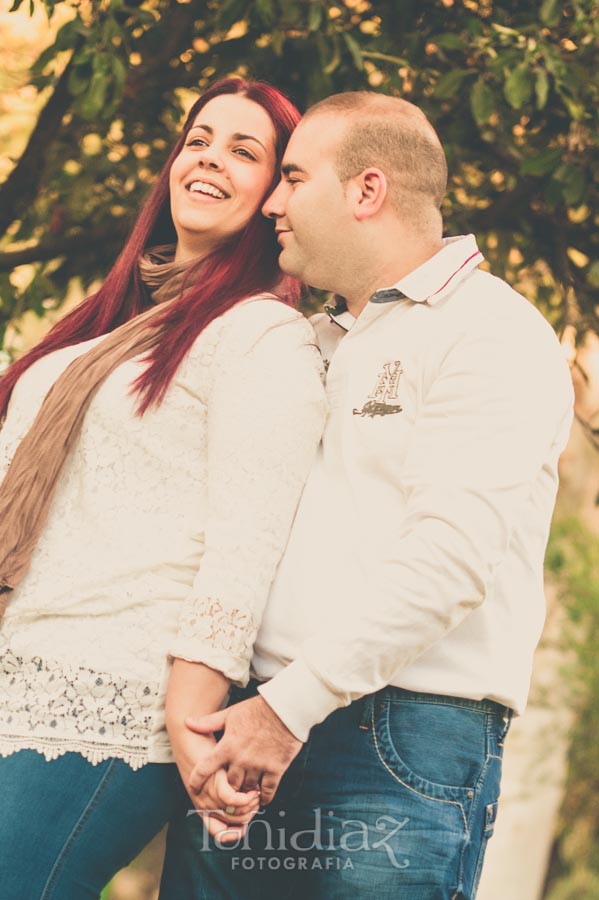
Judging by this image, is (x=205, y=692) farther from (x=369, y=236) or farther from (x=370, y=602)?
(x=369, y=236)

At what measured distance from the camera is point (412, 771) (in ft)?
6.11

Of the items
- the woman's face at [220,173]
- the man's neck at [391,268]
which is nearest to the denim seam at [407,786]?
the man's neck at [391,268]

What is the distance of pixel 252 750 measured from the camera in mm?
1771

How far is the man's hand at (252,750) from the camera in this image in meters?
1.77

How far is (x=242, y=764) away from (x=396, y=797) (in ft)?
0.88

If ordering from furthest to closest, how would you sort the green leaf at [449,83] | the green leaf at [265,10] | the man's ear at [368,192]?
1. the green leaf at [449,83]
2. the green leaf at [265,10]
3. the man's ear at [368,192]

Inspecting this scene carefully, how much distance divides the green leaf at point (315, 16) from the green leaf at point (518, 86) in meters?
0.49

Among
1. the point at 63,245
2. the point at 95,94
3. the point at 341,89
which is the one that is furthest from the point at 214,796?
the point at 63,245

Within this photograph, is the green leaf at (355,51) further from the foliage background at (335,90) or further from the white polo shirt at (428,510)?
the white polo shirt at (428,510)

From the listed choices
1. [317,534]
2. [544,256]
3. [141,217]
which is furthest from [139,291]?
[544,256]

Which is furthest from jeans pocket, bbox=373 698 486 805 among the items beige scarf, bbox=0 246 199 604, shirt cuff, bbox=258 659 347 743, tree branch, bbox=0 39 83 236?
tree branch, bbox=0 39 83 236

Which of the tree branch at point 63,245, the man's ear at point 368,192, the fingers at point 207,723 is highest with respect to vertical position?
the man's ear at point 368,192

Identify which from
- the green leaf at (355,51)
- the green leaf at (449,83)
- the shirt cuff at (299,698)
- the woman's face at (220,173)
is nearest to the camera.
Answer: the shirt cuff at (299,698)

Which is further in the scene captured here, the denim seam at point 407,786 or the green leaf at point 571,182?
the green leaf at point 571,182
